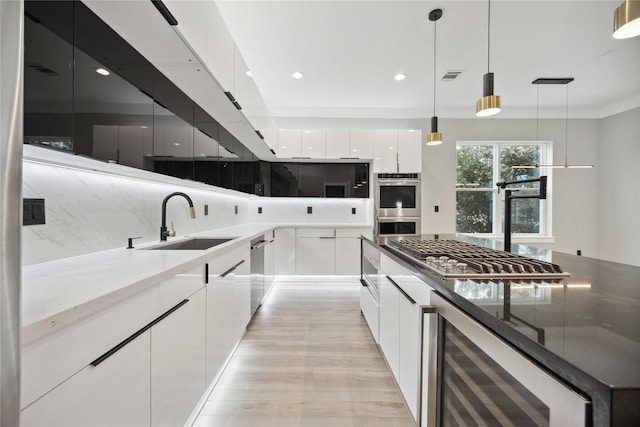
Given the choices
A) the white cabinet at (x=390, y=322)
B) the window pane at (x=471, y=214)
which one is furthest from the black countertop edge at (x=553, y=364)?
the window pane at (x=471, y=214)

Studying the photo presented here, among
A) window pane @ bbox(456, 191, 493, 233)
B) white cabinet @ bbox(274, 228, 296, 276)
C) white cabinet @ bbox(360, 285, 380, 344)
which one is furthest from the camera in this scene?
window pane @ bbox(456, 191, 493, 233)

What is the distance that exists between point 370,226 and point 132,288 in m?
3.74

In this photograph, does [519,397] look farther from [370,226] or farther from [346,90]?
[346,90]

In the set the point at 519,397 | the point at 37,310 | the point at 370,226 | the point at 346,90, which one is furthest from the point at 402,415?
the point at 346,90

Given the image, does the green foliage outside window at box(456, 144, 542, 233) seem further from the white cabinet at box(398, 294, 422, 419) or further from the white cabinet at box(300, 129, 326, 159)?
the white cabinet at box(398, 294, 422, 419)

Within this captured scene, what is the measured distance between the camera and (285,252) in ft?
14.3

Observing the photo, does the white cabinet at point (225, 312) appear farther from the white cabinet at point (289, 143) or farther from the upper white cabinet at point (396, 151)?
the upper white cabinet at point (396, 151)

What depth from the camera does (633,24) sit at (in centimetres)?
→ 98

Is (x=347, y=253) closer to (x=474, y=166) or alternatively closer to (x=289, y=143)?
(x=289, y=143)

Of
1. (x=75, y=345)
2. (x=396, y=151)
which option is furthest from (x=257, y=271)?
(x=396, y=151)

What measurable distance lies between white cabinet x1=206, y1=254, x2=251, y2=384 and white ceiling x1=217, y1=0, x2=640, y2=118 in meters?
2.22

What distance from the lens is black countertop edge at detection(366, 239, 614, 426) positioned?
0.42 meters

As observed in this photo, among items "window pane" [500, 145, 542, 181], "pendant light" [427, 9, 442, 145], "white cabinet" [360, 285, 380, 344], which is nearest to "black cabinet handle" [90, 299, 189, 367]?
"white cabinet" [360, 285, 380, 344]

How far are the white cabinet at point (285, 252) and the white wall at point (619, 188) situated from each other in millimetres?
5289
